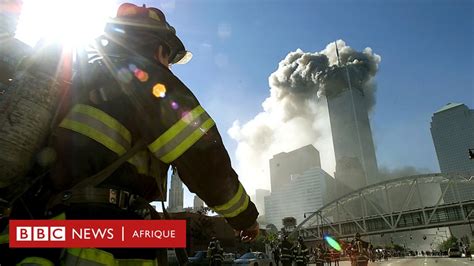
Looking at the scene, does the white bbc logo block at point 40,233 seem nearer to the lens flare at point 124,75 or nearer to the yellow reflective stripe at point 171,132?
the yellow reflective stripe at point 171,132

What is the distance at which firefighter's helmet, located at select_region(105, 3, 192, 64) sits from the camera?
2207mm

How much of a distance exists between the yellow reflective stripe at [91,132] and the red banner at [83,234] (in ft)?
1.25

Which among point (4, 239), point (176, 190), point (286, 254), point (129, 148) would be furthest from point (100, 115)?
point (176, 190)

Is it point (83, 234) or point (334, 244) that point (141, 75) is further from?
point (334, 244)

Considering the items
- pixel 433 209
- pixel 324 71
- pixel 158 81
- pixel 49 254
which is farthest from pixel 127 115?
pixel 324 71

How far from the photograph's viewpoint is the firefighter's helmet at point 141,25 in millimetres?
2207

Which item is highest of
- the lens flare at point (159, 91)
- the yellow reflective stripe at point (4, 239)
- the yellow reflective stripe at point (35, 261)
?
the lens flare at point (159, 91)

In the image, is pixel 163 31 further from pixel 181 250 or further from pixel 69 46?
pixel 181 250

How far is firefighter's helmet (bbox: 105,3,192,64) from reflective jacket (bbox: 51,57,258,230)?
0.30 meters

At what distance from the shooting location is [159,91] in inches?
73.5

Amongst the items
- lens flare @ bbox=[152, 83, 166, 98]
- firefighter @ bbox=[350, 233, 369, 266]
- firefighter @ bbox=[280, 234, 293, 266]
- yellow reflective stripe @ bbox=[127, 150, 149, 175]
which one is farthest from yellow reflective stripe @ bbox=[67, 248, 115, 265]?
firefighter @ bbox=[350, 233, 369, 266]

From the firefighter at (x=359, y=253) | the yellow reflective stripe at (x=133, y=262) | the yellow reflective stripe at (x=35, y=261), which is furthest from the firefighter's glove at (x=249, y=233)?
the firefighter at (x=359, y=253)

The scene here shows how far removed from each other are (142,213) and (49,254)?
54 cm

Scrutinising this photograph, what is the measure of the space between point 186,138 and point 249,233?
0.87m
